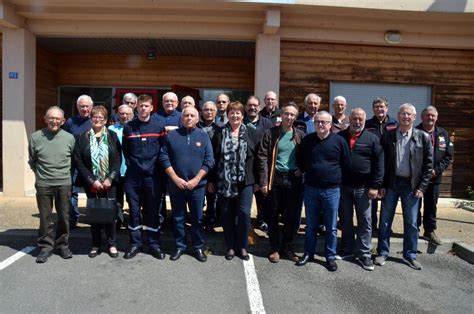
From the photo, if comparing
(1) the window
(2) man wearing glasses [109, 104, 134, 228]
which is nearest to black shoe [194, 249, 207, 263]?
(2) man wearing glasses [109, 104, 134, 228]

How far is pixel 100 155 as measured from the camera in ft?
15.4

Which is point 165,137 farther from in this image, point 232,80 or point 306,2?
point 232,80

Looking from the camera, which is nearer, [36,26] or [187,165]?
[187,165]

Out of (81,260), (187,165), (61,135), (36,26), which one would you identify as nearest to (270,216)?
(187,165)

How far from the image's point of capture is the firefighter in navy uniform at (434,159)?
5.10m

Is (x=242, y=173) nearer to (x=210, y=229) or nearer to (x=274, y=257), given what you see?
(x=274, y=257)

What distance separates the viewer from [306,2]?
6.99 m

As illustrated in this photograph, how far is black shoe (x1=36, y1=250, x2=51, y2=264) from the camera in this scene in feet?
15.0

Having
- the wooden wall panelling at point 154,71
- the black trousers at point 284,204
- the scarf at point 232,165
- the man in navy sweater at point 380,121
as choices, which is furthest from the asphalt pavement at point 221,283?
the wooden wall panelling at point 154,71

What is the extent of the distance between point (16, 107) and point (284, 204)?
5774 millimetres

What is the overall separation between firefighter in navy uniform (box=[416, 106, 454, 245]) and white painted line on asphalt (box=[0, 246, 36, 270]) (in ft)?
16.1

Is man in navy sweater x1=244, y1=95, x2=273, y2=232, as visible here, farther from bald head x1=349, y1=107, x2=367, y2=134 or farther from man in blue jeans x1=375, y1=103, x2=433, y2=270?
man in blue jeans x1=375, y1=103, x2=433, y2=270

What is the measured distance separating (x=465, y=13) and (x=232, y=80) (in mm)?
5237

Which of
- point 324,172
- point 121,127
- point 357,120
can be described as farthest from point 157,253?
point 357,120
